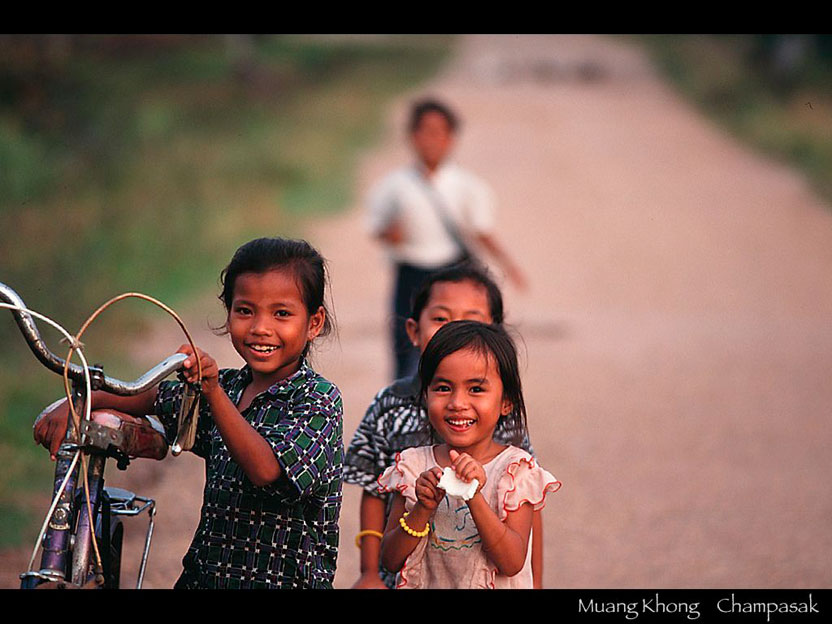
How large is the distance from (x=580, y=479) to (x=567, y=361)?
3179 millimetres

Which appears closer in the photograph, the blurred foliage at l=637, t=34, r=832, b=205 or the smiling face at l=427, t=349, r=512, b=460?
the smiling face at l=427, t=349, r=512, b=460

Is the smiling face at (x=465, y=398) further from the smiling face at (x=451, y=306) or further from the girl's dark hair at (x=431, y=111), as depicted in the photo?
the girl's dark hair at (x=431, y=111)

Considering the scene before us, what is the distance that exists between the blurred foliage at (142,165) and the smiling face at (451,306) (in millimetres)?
2754

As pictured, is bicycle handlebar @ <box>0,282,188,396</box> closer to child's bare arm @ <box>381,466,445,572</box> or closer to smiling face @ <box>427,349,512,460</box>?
child's bare arm @ <box>381,466,445,572</box>

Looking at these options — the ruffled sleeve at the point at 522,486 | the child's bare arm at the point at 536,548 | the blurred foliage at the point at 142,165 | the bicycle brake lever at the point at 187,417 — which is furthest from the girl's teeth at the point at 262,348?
the blurred foliage at the point at 142,165

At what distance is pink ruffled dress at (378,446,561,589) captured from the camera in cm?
316

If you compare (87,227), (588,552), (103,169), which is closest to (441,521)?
(588,552)

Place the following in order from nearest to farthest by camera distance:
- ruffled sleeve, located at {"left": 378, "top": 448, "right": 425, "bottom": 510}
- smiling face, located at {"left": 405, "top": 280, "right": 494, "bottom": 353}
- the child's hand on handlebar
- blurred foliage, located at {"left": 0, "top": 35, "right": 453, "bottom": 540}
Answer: the child's hand on handlebar → ruffled sleeve, located at {"left": 378, "top": 448, "right": 425, "bottom": 510} → smiling face, located at {"left": 405, "top": 280, "right": 494, "bottom": 353} → blurred foliage, located at {"left": 0, "top": 35, "right": 453, "bottom": 540}

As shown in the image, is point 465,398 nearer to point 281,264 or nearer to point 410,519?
point 410,519

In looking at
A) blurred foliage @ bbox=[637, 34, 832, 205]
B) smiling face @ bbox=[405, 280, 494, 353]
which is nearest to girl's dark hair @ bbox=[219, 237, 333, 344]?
smiling face @ bbox=[405, 280, 494, 353]

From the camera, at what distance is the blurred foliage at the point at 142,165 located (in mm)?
9641

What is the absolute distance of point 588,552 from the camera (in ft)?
19.4

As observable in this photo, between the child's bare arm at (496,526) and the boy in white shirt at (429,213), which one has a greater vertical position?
the boy in white shirt at (429,213)
